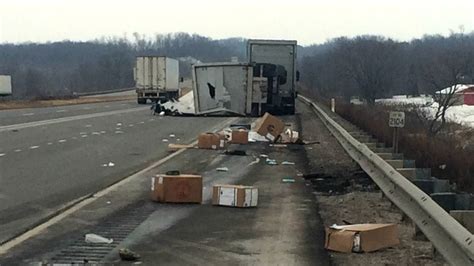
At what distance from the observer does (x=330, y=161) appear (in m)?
18.5

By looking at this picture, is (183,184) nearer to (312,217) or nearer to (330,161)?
(312,217)

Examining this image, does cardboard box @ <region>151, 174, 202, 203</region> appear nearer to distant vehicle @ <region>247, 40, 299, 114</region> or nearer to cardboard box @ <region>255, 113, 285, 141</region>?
cardboard box @ <region>255, 113, 285, 141</region>

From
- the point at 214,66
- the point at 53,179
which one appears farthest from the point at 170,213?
the point at 214,66

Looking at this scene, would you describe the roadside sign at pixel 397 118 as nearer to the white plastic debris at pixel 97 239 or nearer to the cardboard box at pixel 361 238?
the cardboard box at pixel 361 238

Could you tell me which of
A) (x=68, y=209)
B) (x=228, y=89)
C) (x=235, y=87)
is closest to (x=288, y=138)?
(x=68, y=209)

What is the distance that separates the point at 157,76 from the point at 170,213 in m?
54.7

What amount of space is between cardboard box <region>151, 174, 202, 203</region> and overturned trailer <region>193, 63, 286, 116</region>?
27.8m

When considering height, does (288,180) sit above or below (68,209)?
below

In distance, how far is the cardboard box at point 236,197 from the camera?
11281 mm

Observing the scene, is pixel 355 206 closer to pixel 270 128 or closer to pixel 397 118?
pixel 397 118

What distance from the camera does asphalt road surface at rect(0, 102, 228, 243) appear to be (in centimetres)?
1149

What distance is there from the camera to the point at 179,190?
38.1ft

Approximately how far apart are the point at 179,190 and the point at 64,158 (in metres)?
7.87

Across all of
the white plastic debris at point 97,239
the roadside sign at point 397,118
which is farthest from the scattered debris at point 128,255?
the roadside sign at point 397,118
